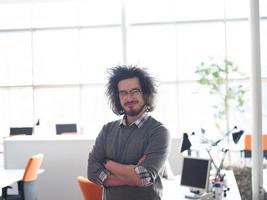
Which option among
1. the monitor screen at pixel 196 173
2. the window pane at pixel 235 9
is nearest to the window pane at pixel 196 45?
the window pane at pixel 235 9

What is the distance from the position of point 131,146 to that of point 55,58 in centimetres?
731

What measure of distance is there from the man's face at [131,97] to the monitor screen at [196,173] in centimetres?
111

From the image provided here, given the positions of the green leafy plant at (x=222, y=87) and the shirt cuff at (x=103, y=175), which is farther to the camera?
the green leafy plant at (x=222, y=87)

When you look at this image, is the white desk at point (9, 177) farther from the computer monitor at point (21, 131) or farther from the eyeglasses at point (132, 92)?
the eyeglasses at point (132, 92)

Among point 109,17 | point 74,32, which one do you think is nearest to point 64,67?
point 74,32

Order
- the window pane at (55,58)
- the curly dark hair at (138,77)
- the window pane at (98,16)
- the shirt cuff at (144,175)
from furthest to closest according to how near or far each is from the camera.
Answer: the window pane at (55,58) < the window pane at (98,16) < the curly dark hair at (138,77) < the shirt cuff at (144,175)

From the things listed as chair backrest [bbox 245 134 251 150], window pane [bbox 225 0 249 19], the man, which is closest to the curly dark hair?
the man

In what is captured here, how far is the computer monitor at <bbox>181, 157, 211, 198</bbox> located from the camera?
3131mm

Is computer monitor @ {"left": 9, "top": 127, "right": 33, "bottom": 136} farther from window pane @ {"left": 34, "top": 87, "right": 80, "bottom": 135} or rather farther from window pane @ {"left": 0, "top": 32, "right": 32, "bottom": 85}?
window pane @ {"left": 0, "top": 32, "right": 32, "bottom": 85}

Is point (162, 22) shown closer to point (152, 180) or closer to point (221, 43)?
point (221, 43)

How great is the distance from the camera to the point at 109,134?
7.63 feet

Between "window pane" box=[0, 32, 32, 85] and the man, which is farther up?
"window pane" box=[0, 32, 32, 85]

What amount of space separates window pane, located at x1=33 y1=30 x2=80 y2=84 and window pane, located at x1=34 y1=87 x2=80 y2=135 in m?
0.25

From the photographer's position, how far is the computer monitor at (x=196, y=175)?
313 cm
